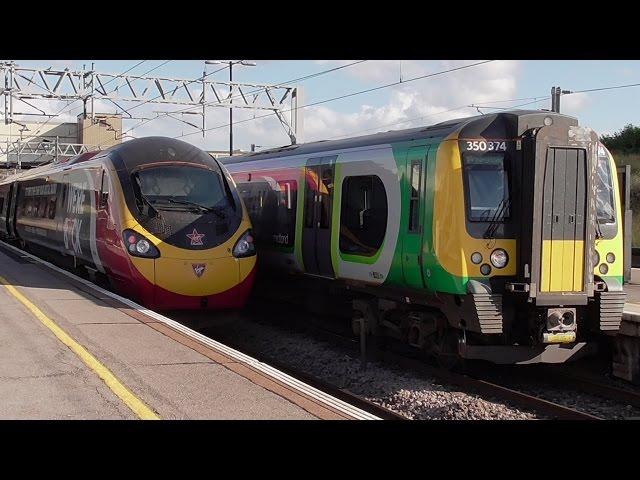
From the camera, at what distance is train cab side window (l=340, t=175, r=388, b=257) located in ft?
32.9

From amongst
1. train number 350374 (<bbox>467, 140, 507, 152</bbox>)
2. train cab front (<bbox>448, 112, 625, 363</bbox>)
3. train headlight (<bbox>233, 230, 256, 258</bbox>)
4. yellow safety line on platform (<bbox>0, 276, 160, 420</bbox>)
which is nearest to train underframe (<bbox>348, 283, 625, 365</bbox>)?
train cab front (<bbox>448, 112, 625, 363</bbox>)

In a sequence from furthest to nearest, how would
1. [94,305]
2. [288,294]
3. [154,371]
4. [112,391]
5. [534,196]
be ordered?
[288,294], [94,305], [534,196], [154,371], [112,391]

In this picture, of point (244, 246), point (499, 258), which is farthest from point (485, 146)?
point (244, 246)

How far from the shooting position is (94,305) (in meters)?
10.2

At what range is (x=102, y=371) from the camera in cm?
646

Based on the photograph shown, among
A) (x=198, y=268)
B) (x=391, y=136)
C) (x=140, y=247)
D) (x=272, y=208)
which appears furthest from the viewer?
(x=272, y=208)

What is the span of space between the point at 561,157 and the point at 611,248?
1.52 metres

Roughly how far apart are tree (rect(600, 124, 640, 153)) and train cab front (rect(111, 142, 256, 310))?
36.5 metres

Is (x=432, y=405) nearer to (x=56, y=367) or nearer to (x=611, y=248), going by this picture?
(x=611, y=248)

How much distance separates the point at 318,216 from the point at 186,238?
7.03 ft

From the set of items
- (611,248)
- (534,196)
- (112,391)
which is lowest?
(112,391)

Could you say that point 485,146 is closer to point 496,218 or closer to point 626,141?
point 496,218

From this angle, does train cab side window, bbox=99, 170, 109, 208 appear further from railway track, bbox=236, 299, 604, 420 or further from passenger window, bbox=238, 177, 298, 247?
railway track, bbox=236, 299, 604, 420
